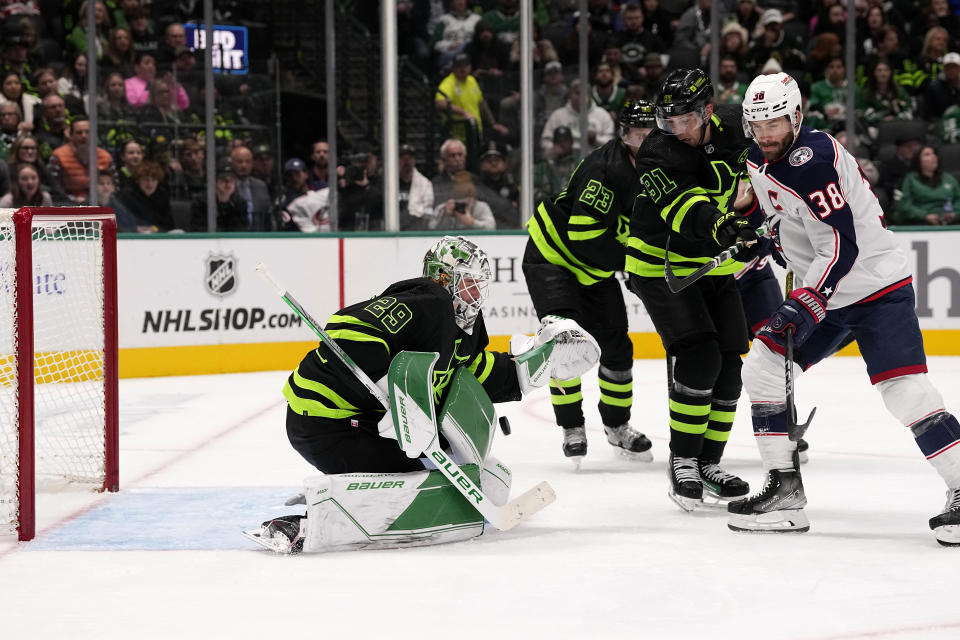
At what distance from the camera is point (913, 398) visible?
2.70 m

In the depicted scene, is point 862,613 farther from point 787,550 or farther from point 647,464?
point 647,464

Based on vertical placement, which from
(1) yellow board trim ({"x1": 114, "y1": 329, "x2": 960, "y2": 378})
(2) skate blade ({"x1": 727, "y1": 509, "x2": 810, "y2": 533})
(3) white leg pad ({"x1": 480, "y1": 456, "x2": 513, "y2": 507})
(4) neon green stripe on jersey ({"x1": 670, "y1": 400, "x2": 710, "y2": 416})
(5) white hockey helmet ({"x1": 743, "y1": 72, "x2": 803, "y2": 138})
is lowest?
(1) yellow board trim ({"x1": 114, "y1": 329, "x2": 960, "y2": 378})

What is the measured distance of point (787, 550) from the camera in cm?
272

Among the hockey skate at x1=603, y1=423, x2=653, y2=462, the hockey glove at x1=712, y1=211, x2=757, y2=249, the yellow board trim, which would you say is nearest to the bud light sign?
the yellow board trim

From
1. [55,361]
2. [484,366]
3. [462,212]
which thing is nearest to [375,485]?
Answer: [484,366]

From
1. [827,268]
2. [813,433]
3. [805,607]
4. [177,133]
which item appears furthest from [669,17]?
[805,607]

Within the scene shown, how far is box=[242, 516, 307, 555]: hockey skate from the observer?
2.68 metres

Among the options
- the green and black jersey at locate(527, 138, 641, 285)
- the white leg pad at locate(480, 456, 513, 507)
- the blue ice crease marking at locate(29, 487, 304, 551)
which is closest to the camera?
the blue ice crease marking at locate(29, 487, 304, 551)

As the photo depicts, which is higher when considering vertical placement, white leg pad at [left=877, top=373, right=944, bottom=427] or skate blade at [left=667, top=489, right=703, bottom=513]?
white leg pad at [left=877, top=373, right=944, bottom=427]

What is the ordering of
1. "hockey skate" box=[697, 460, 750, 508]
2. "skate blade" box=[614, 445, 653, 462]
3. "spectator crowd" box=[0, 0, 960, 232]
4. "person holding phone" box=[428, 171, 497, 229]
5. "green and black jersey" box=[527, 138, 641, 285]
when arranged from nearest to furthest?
"hockey skate" box=[697, 460, 750, 508], "green and black jersey" box=[527, 138, 641, 285], "skate blade" box=[614, 445, 653, 462], "spectator crowd" box=[0, 0, 960, 232], "person holding phone" box=[428, 171, 497, 229]

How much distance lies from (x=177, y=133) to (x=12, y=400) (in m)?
4.33

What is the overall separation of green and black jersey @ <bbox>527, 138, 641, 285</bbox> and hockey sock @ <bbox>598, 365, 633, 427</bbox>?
324 mm

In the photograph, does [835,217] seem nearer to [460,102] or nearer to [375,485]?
[375,485]

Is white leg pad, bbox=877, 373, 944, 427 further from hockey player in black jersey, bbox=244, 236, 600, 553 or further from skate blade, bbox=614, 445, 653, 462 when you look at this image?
skate blade, bbox=614, 445, 653, 462
